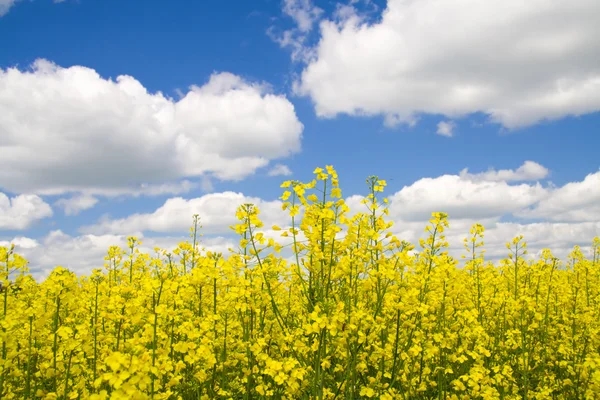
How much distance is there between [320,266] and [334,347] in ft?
2.73

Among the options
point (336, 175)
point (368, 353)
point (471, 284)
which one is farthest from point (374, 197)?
point (471, 284)

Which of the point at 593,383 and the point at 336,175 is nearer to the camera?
the point at 336,175

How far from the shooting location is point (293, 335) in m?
4.81

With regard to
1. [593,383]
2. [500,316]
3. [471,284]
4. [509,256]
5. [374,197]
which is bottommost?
[593,383]

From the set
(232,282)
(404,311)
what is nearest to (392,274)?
(404,311)

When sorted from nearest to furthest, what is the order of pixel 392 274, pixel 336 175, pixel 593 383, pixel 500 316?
1. pixel 392 274
2. pixel 336 175
3. pixel 593 383
4. pixel 500 316

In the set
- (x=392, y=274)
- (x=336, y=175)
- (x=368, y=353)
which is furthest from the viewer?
(x=368, y=353)

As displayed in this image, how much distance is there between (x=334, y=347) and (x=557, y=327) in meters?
6.38

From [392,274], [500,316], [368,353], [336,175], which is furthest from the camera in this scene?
[500,316]

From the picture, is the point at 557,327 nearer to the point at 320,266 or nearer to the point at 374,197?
the point at 374,197

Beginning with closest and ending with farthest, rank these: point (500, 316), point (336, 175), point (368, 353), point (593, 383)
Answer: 1. point (336, 175)
2. point (368, 353)
3. point (593, 383)
4. point (500, 316)

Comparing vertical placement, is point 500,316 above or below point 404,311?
below

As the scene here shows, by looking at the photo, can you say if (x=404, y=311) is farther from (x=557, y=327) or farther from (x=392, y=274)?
(x=557, y=327)

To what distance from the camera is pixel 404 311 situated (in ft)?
16.2
